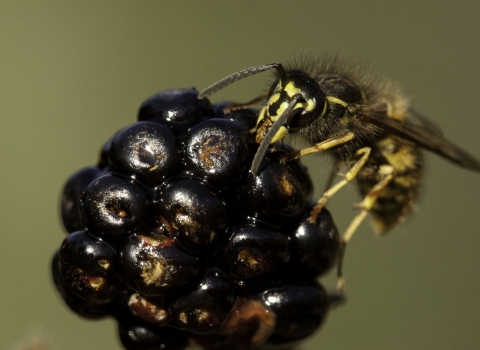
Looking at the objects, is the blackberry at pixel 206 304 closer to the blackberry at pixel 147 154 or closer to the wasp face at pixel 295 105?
the blackberry at pixel 147 154

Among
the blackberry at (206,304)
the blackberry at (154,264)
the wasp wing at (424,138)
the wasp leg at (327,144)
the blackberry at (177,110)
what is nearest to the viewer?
the blackberry at (154,264)

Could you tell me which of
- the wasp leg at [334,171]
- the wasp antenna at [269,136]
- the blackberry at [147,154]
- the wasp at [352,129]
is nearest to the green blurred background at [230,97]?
the wasp at [352,129]

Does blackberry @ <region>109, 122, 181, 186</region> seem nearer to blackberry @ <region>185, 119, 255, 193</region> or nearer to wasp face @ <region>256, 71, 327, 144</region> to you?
blackberry @ <region>185, 119, 255, 193</region>

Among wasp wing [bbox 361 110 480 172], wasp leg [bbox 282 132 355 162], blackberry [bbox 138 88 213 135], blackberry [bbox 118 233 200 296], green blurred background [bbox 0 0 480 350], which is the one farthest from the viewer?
green blurred background [bbox 0 0 480 350]

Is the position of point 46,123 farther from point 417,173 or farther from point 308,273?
point 308,273

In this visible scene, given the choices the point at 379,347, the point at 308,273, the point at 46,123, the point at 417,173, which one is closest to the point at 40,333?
the point at 308,273

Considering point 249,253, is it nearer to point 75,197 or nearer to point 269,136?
point 269,136

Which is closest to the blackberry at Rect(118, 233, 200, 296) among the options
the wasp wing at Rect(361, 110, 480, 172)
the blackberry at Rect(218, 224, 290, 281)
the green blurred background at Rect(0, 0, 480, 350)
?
the blackberry at Rect(218, 224, 290, 281)
